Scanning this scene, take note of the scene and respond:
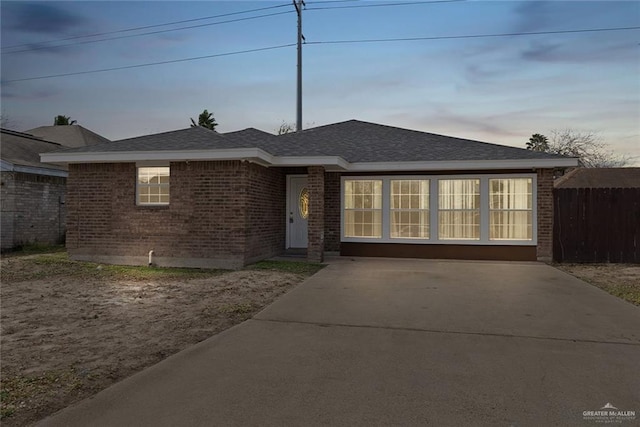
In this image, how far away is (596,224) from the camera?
11.7 metres

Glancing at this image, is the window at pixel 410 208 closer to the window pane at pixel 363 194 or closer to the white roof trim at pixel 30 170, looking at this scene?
the window pane at pixel 363 194

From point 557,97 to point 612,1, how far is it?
446 centimetres

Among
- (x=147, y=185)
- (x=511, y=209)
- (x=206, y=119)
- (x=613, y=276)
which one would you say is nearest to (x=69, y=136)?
(x=147, y=185)

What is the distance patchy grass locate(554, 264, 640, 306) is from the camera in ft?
25.4

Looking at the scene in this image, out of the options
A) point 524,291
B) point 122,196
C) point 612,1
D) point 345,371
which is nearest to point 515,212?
point 524,291

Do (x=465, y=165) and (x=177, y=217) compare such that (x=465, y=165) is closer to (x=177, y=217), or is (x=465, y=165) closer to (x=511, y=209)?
(x=511, y=209)

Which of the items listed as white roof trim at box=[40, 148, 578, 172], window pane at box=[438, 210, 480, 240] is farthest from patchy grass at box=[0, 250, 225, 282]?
window pane at box=[438, 210, 480, 240]

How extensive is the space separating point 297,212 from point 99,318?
26.7 feet

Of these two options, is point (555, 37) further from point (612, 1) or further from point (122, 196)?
point (122, 196)

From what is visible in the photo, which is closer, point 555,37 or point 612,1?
point 612,1

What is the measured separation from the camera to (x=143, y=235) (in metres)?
10.8

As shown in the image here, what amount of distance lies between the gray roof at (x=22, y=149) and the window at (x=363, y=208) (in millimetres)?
10984

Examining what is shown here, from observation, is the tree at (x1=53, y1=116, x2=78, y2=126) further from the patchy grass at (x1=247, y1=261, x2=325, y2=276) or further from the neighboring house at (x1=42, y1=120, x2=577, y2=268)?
the patchy grass at (x1=247, y1=261, x2=325, y2=276)

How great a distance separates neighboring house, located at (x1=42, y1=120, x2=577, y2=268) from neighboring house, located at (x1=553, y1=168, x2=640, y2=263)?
45 centimetres
